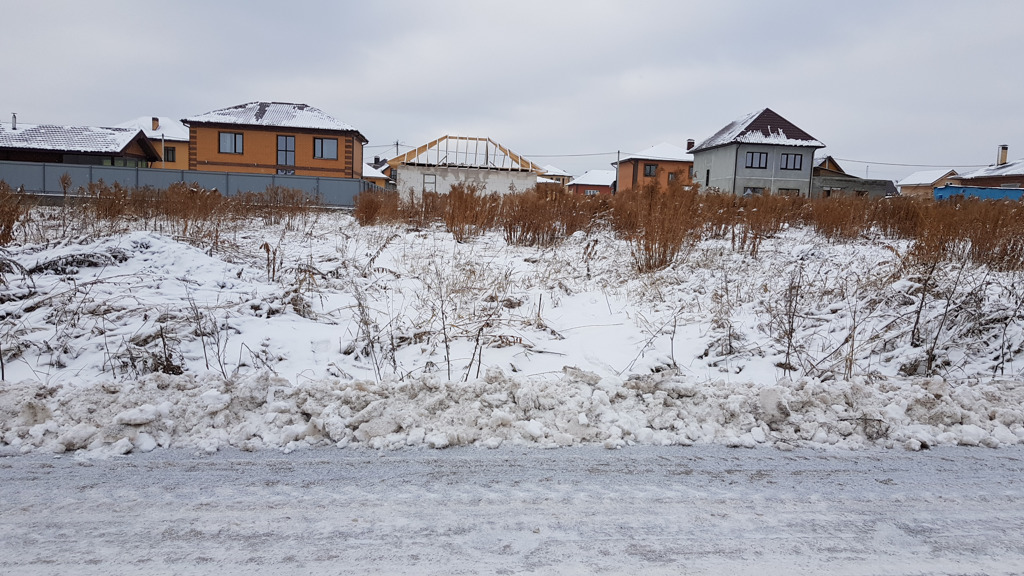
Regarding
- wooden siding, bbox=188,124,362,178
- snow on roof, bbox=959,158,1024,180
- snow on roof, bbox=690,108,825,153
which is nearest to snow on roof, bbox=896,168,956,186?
snow on roof, bbox=959,158,1024,180

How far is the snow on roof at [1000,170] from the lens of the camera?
2086 inches

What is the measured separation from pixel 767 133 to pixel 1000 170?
1144 inches

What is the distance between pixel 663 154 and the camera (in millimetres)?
63938

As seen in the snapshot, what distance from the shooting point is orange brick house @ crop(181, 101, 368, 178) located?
3919 centimetres

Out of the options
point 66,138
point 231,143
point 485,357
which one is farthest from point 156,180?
point 485,357

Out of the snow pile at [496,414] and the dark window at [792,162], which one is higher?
the dark window at [792,162]

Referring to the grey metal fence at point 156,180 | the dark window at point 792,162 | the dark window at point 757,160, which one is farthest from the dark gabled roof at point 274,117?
Answer: the dark window at point 792,162

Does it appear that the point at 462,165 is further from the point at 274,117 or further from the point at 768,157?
the point at 768,157

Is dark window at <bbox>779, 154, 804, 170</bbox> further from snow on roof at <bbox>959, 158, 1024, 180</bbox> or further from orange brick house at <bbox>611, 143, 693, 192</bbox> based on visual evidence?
snow on roof at <bbox>959, 158, 1024, 180</bbox>

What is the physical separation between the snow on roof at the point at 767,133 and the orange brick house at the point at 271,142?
87.6 feet

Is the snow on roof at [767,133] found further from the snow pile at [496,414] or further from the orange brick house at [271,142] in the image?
the snow pile at [496,414]

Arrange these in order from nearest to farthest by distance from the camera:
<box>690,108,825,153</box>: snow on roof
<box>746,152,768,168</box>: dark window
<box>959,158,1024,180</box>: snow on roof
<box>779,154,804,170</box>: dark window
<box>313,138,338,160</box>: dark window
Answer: <box>313,138,338,160</box>: dark window < <box>690,108,825,153</box>: snow on roof < <box>779,154,804,170</box>: dark window < <box>746,152,768,168</box>: dark window < <box>959,158,1024,180</box>: snow on roof

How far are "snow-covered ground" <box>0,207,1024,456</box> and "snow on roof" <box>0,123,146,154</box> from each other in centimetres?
3588

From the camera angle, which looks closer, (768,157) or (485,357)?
(485,357)
